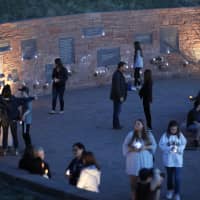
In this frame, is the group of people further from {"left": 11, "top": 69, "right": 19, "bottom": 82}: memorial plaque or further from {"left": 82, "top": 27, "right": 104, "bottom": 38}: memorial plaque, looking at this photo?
{"left": 82, "top": 27, "right": 104, "bottom": 38}: memorial plaque

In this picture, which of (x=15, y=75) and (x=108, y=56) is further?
(x=108, y=56)

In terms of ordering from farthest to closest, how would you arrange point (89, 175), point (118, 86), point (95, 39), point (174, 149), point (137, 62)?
point (95, 39), point (137, 62), point (118, 86), point (174, 149), point (89, 175)

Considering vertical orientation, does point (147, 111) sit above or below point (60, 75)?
below

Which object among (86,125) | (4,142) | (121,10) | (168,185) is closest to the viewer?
(168,185)

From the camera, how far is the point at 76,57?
29094 millimetres

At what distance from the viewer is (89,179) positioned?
50.5 ft

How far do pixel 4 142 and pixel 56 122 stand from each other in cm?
407

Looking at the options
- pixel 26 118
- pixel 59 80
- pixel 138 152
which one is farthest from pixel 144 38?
pixel 138 152

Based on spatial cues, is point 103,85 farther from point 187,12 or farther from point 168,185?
point 168,185

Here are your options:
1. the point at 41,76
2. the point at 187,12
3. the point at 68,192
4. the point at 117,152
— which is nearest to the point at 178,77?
the point at 187,12

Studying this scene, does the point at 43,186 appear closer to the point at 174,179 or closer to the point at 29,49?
the point at 174,179

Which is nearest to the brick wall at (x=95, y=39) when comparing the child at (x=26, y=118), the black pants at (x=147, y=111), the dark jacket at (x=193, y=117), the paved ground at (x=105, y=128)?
the paved ground at (x=105, y=128)

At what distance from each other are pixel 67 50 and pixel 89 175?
1398 centimetres

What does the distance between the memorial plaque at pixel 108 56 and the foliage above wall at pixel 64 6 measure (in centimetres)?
148
